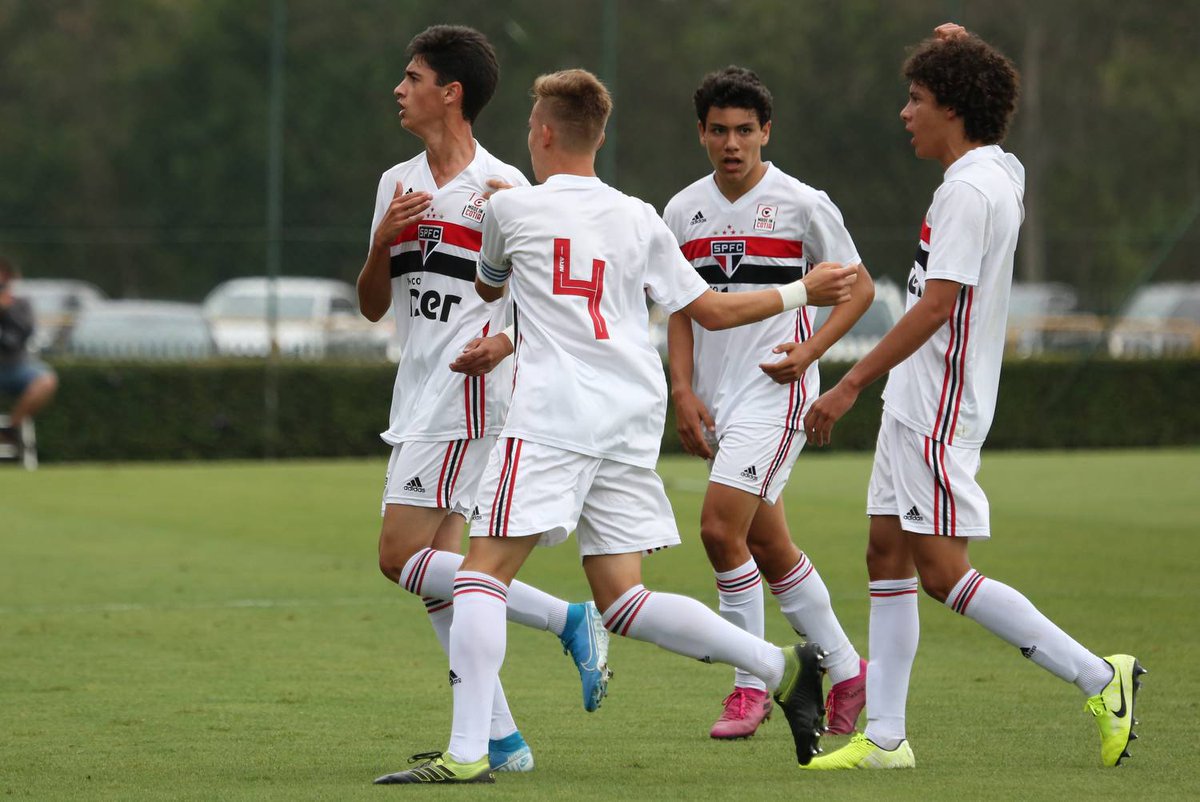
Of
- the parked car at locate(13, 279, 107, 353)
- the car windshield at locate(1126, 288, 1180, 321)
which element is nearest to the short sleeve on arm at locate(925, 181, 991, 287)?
the parked car at locate(13, 279, 107, 353)

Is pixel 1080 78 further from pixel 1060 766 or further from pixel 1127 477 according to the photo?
pixel 1060 766

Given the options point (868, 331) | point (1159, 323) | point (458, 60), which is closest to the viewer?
point (458, 60)

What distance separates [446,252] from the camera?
5.71 metres

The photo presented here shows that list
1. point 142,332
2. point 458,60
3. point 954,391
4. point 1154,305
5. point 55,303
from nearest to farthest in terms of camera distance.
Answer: point 954,391, point 458,60, point 1154,305, point 142,332, point 55,303

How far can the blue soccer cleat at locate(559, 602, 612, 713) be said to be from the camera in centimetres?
543

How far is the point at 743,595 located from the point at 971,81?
1994mm

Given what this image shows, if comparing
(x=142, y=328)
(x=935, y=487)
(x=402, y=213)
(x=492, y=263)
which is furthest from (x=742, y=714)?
(x=142, y=328)

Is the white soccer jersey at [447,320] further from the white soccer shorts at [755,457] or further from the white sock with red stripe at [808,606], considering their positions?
the white sock with red stripe at [808,606]

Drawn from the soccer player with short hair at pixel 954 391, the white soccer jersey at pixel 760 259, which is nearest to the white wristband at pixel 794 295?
the soccer player with short hair at pixel 954 391

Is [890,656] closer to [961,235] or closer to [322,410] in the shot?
[961,235]

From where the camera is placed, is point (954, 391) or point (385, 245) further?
point (385, 245)

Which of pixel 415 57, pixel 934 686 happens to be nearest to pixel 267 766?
pixel 415 57

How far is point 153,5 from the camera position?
116 ft

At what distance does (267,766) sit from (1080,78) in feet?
81.4
